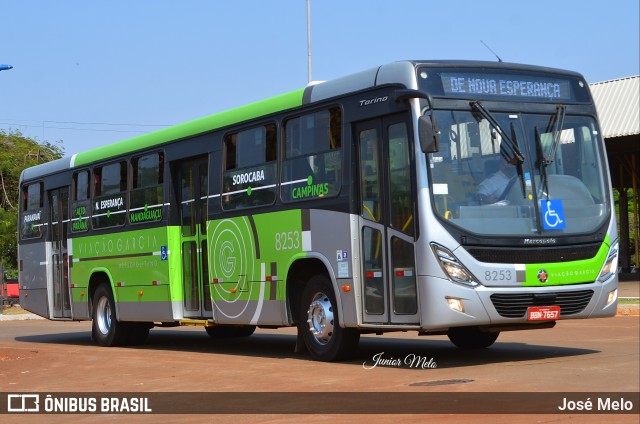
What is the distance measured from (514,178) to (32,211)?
12724 millimetres

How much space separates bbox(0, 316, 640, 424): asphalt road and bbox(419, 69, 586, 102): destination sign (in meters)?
3.10

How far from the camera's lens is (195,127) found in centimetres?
1739

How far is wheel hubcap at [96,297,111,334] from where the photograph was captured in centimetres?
1994

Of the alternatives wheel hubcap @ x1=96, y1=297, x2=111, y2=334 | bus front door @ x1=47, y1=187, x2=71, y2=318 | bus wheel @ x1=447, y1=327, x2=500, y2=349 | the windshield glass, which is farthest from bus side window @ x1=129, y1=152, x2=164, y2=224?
the windshield glass

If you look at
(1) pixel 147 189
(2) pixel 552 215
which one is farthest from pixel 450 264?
(1) pixel 147 189

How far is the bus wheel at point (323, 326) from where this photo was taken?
45.5ft

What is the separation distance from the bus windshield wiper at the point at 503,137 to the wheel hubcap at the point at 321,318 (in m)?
3.00

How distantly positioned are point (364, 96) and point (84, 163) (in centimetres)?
878

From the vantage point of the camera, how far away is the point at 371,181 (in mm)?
13320

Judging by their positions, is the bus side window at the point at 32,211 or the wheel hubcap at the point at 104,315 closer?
the wheel hubcap at the point at 104,315

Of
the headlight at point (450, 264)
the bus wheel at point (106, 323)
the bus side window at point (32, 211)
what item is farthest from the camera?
the bus side window at point (32, 211)

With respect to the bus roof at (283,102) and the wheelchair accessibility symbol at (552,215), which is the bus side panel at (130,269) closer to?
the bus roof at (283,102)

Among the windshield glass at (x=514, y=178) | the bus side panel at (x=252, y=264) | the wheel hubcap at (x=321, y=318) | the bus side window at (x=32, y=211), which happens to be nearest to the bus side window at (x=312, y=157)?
the bus side panel at (x=252, y=264)

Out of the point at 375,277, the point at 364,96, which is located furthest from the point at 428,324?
the point at 364,96
